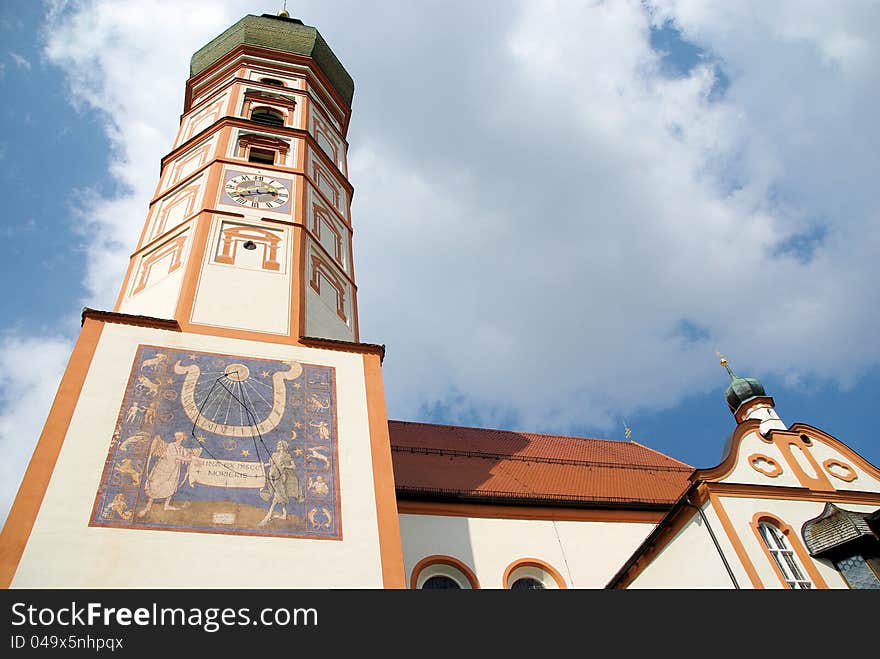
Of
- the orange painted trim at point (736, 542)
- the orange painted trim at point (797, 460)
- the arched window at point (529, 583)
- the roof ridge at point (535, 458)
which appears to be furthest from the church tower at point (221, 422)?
the orange painted trim at point (797, 460)

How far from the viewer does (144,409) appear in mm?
8742

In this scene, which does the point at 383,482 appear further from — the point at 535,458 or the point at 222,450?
the point at 535,458

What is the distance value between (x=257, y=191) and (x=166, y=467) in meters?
7.46

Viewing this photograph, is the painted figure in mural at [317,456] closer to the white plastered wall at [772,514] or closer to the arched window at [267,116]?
the white plastered wall at [772,514]

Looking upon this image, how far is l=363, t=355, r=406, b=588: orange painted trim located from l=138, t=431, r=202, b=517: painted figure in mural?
2.14 metres

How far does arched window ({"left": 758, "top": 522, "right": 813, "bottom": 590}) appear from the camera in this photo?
9141mm

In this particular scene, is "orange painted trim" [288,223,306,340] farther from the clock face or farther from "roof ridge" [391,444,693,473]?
"roof ridge" [391,444,693,473]

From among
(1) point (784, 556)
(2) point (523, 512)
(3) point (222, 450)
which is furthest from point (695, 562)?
(3) point (222, 450)
